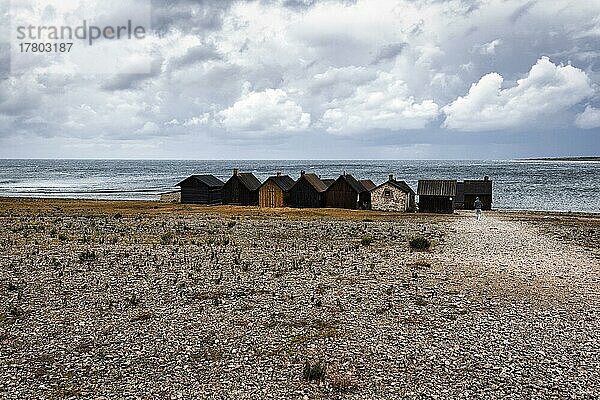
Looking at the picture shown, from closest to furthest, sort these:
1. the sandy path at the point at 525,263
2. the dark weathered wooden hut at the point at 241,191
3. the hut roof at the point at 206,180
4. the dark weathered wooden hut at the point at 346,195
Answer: the sandy path at the point at 525,263 < the dark weathered wooden hut at the point at 346,195 < the dark weathered wooden hut at the point at 241,191 < the hut roof at the point at 206,180

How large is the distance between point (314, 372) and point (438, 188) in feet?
161

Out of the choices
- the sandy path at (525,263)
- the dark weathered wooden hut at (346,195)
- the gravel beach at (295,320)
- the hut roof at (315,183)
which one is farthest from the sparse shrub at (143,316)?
the hut roof at (315,183)

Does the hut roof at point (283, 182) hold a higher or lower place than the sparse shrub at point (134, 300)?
higher

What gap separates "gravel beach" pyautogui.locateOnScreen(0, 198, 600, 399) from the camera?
39.7 feet

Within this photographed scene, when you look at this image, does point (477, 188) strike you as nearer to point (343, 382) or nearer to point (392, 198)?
point (392, 198)

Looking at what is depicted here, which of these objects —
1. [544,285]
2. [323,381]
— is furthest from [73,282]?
[544,285]

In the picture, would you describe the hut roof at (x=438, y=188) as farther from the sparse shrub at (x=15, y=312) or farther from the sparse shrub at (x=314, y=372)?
the sparse shrub at (x=314, y=372)

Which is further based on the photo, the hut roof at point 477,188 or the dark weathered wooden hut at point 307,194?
the hut roof at point 477,188

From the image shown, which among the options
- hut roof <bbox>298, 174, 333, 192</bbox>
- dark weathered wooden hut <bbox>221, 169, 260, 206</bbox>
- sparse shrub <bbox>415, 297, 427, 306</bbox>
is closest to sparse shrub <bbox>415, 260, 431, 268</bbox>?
sparse shrub <bbox>415, 297, 427, 306</bbox>

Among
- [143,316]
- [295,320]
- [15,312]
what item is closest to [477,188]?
[295,320]

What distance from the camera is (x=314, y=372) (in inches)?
488

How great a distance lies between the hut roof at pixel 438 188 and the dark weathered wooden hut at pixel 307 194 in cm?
1188

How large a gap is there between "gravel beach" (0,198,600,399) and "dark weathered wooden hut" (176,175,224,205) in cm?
3426

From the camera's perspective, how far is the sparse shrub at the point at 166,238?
3189 centimetres
